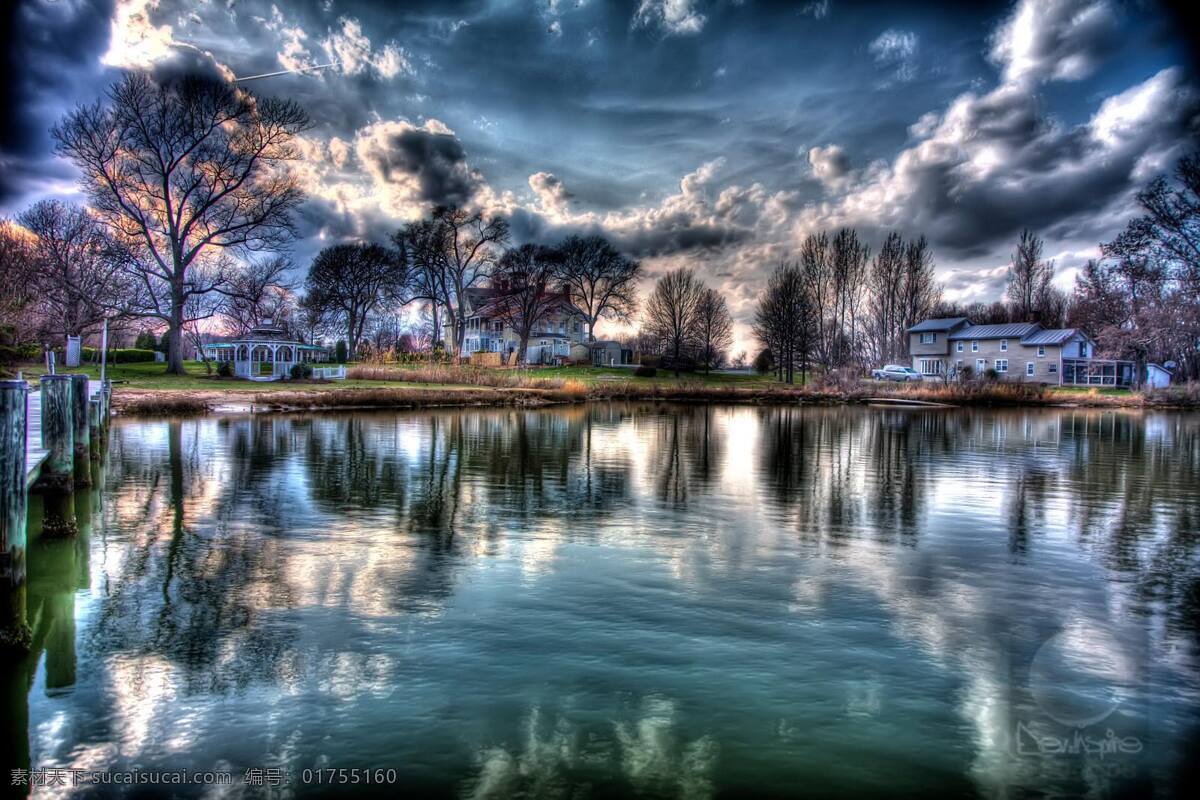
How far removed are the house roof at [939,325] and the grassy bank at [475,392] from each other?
16495 millimetres

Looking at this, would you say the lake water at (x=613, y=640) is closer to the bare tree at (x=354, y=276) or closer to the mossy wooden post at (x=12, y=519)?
the mossy wooden post at (x=12, y=519)

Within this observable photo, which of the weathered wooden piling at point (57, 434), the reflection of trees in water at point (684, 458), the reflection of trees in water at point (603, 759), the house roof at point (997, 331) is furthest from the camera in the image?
the house roof at point (997, 331)

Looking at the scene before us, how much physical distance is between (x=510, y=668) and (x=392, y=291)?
70.7m

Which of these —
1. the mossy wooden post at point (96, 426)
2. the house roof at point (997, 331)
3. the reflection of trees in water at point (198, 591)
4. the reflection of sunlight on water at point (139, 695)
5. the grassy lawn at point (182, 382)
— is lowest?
the reflection of sunlight on water at point (139, 695)

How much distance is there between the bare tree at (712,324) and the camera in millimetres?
81688

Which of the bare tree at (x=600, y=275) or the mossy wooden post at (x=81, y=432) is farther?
the bare tree at (x=600, y=275)

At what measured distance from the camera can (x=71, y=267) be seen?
5181cm

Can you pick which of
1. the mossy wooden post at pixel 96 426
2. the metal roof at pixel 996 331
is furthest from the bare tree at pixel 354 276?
the metal roof at pixel 996 331

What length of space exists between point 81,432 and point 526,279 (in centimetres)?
6311

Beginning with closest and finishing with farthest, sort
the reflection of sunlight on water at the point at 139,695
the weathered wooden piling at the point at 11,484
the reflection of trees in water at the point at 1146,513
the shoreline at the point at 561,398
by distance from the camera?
the reflection of sunlight on water at the point at 139,695
the weathered wooden piling at the point at 11,484
the reflection of trees in water at the point at 1146,513
the shoreline at the point at 561,398

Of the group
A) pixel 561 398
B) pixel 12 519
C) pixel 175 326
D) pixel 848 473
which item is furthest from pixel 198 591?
pixel 175 326

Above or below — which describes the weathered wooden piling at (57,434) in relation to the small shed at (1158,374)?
below

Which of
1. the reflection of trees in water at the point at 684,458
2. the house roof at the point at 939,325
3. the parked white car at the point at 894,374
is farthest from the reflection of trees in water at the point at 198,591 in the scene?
the house roof at the point at 939,325

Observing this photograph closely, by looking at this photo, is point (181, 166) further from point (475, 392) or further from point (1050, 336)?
point (1050, 336)
